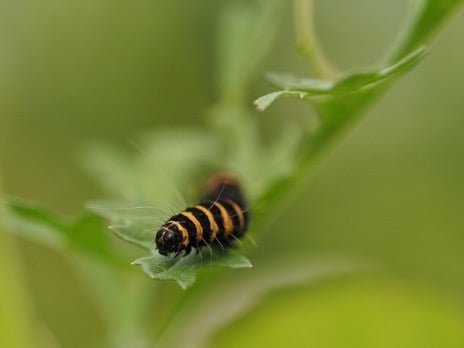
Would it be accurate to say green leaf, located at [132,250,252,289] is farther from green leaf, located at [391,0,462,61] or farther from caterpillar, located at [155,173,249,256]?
green leaf, located at [391,0,462,61]

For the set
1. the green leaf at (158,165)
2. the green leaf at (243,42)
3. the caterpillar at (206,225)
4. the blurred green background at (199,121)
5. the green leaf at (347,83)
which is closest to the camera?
the green leaf at (347,83)

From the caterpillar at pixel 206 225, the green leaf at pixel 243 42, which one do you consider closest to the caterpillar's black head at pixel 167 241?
the caterpillar at pixel 206 225

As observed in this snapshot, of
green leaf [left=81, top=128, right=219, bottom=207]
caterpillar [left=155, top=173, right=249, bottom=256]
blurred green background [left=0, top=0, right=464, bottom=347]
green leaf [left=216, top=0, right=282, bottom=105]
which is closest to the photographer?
caterpillar [left=155, top=173, right=249, bottom=256]

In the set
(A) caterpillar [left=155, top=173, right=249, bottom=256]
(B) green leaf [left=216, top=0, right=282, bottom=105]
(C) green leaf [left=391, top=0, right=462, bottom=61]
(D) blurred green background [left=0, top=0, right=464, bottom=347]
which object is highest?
(C) green leaf [left=391, top=0, right=462, bottom=61]

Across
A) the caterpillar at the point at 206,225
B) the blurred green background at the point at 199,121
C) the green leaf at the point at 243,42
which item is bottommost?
the blurred green background at the point at 199,121

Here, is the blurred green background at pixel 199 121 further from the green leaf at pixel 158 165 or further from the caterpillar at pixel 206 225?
the caterpillar at pixel 206 225

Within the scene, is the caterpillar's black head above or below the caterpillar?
below

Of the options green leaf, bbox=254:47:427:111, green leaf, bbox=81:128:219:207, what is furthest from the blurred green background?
green leaf, bbox=254:47:427:111
